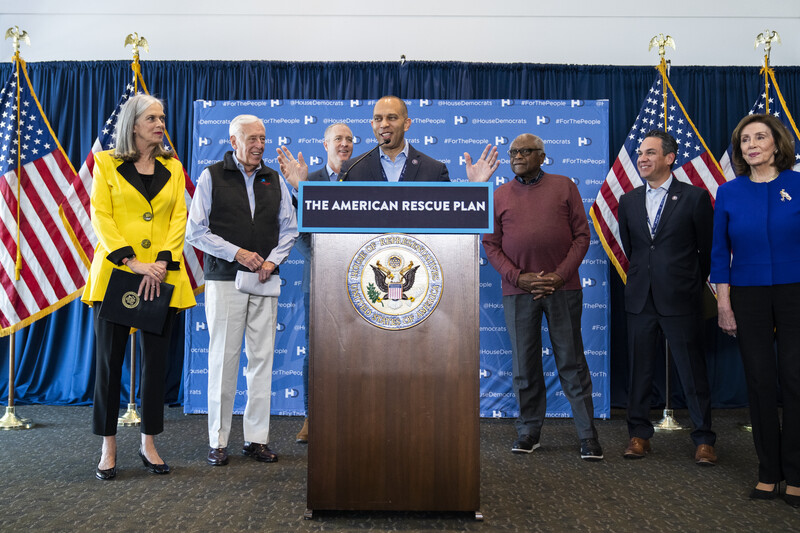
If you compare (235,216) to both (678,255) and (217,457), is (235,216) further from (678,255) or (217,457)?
(678,255)

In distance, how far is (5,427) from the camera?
4.25m

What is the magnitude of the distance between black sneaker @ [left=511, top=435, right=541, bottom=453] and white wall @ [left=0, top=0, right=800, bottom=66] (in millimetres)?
3463

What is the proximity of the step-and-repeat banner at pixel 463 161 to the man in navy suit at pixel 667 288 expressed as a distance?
966mm

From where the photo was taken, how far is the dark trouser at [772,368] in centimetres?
270

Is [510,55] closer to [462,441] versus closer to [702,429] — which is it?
[702,429]

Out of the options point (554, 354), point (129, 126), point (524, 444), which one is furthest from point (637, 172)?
point (129, 126)

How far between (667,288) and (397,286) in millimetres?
1988

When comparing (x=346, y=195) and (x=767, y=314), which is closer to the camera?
(x=346, y=195)

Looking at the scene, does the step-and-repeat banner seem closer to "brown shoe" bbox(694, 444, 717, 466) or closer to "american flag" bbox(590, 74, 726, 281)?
"american flag" bbox(590, 74, 726, 281)

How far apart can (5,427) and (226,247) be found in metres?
2.26

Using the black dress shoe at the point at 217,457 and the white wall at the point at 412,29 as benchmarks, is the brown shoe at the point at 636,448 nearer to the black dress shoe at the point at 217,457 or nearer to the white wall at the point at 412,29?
the black dress shoe at the point at 217,457

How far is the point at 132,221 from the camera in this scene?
3.10 metres

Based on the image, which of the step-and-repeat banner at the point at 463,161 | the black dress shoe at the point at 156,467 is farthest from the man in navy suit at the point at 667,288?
the black dress shoe at the point at 156,467

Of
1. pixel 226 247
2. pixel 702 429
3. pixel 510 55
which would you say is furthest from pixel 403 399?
pixel 510 55
